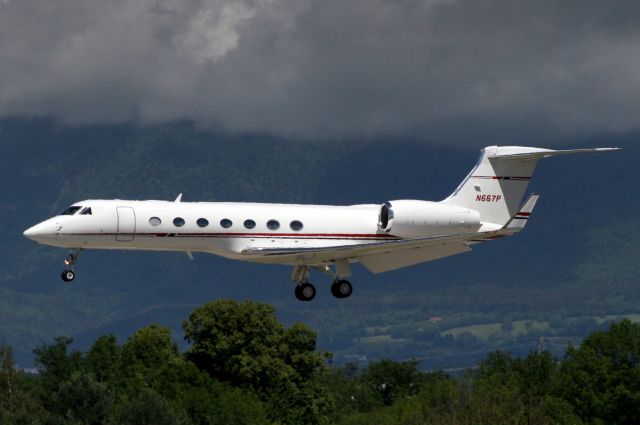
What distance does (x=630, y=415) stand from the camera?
341ft

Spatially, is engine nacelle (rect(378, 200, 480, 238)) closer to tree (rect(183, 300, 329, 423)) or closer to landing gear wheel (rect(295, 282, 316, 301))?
landing gear wheel (rect(295, 282, 316, 301))

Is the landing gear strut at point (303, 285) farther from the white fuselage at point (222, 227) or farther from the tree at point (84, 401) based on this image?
the tree at point (84, 401)

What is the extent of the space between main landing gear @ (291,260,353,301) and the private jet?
0.11ft

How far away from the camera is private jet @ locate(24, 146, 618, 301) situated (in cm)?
5562

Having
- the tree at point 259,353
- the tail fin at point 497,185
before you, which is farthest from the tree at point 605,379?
the tail fin at point 497,185

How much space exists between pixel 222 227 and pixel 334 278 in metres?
4.88

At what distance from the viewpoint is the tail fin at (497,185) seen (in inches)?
2411

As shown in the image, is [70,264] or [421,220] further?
[421,220]

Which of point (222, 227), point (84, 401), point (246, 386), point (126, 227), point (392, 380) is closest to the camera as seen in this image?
point (126, 227)

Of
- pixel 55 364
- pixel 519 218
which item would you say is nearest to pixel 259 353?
pixel 55 364

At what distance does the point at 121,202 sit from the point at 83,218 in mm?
1453

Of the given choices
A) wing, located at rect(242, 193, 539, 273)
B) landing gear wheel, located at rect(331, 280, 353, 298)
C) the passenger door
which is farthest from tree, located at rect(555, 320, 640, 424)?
the passenger door

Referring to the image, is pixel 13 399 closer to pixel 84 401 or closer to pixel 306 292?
pixel 84 401

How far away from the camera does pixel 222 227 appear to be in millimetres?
56438
